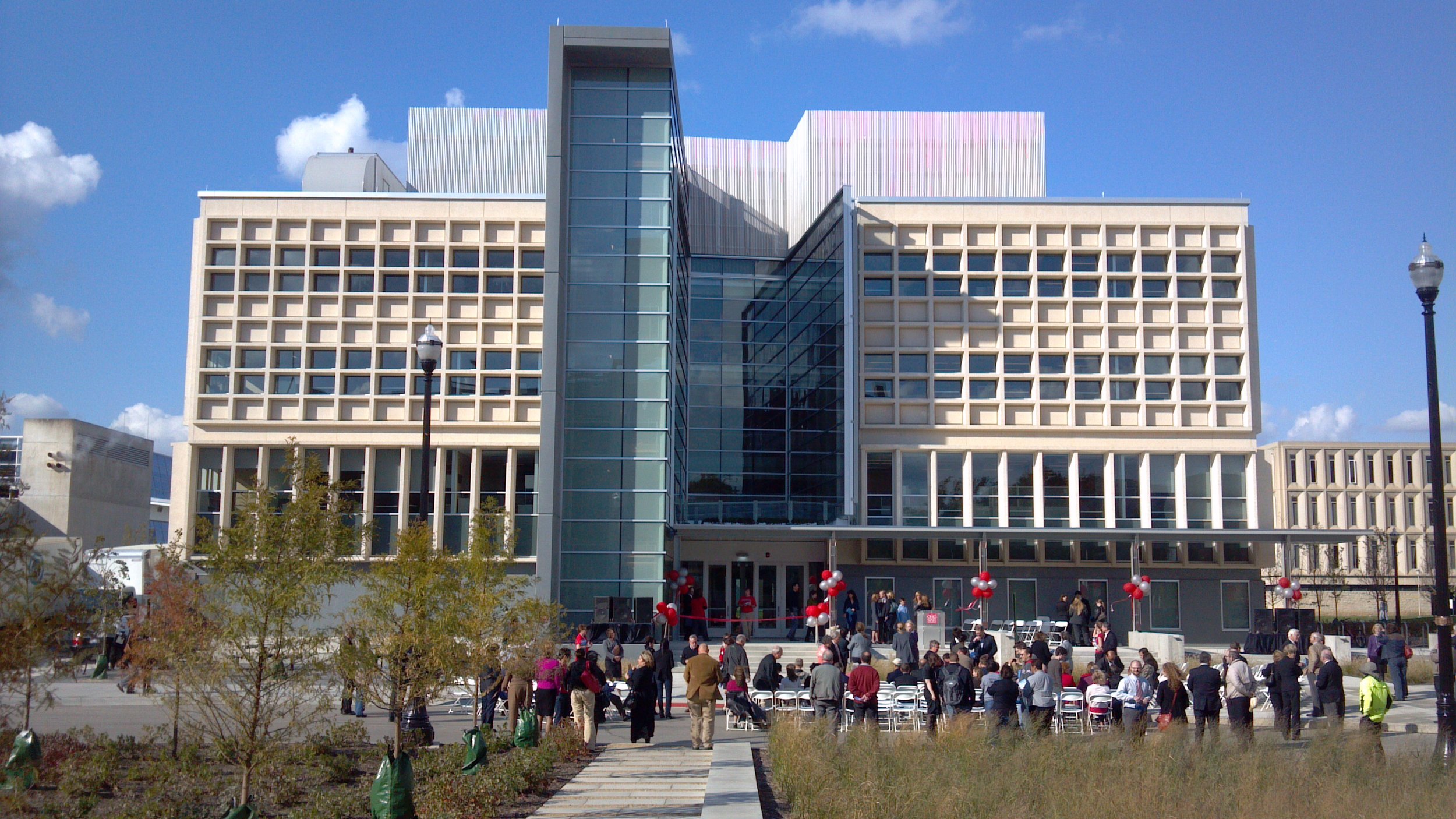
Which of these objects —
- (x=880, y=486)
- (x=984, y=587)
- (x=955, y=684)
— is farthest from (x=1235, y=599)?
(x=955, y=684)

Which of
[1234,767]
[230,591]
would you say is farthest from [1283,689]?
[230,591]

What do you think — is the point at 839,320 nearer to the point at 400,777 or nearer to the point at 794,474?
the point at 794,474

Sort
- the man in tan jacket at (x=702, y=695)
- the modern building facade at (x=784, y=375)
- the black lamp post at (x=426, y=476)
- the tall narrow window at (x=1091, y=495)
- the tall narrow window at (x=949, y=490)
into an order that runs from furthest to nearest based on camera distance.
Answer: the tall narrow window at (x=1091, y=495) → the tall narrow window at (x=949, y=490) → the modern building facade at (x=784, y=375) → the man in tan jacket at (x=702, y=695) → the black lamp post at (x=426, y=476)

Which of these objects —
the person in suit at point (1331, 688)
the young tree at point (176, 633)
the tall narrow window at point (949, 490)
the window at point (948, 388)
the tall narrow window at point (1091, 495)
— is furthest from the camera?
the window at point (948, 388)

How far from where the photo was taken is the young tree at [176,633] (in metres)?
11.4

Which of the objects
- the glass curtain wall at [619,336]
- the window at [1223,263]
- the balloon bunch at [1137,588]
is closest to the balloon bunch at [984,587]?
the balloon bunch at [1137,588]

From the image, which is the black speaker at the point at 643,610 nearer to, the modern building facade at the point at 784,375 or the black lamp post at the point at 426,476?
the modern building facade at the point at 784,375

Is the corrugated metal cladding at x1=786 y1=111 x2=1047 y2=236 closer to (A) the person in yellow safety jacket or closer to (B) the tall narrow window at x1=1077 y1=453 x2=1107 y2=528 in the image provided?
(B) the tall narrow window at x1=1077 y1=453 x2=1107 y2=528

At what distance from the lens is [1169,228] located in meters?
43.9

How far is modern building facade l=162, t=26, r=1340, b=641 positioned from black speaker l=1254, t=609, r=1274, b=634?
5.09m

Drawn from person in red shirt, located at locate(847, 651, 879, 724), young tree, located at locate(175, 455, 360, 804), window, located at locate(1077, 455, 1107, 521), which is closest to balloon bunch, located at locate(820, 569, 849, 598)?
window, located at locate(1077, 455, 1107, 521)

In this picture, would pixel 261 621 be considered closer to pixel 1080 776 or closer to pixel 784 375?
pixel 1080 776

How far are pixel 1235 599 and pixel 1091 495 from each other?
6674 mm

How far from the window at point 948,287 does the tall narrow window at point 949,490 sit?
19.6 ft
